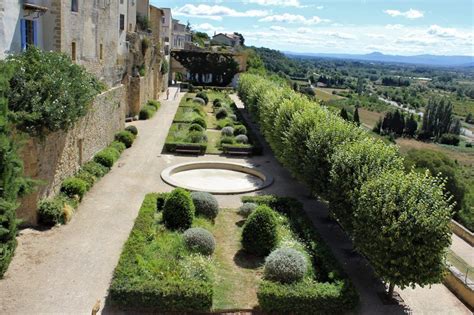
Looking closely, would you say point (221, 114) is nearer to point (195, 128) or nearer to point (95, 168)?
point (195, 128)

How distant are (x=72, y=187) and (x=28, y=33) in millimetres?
8241

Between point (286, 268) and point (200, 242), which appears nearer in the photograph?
point (286, 268)

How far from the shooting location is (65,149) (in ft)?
68.8

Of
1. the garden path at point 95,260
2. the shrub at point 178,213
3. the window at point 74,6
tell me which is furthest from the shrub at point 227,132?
the shrub at point 178,213

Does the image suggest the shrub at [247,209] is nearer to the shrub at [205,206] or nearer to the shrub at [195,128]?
the shrub at [205,206]

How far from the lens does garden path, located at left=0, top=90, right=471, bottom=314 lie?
1340cm

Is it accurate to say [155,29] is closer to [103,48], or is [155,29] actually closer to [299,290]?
[103,48]

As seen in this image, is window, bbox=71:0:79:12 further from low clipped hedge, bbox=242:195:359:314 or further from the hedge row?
low clipped hedge, bbox=242:195:359:314

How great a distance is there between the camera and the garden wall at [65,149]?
680 inches

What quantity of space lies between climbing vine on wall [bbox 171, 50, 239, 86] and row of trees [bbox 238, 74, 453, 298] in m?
56.4

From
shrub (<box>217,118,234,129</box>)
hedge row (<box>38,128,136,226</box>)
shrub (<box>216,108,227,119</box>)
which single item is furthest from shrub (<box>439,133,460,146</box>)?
hedge row (<box>38,128,136,226</box>)

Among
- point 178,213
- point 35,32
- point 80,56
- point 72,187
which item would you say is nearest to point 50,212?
point 72,187

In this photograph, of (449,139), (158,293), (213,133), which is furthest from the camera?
(449,139)

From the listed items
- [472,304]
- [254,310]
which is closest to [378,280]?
[472,304]
